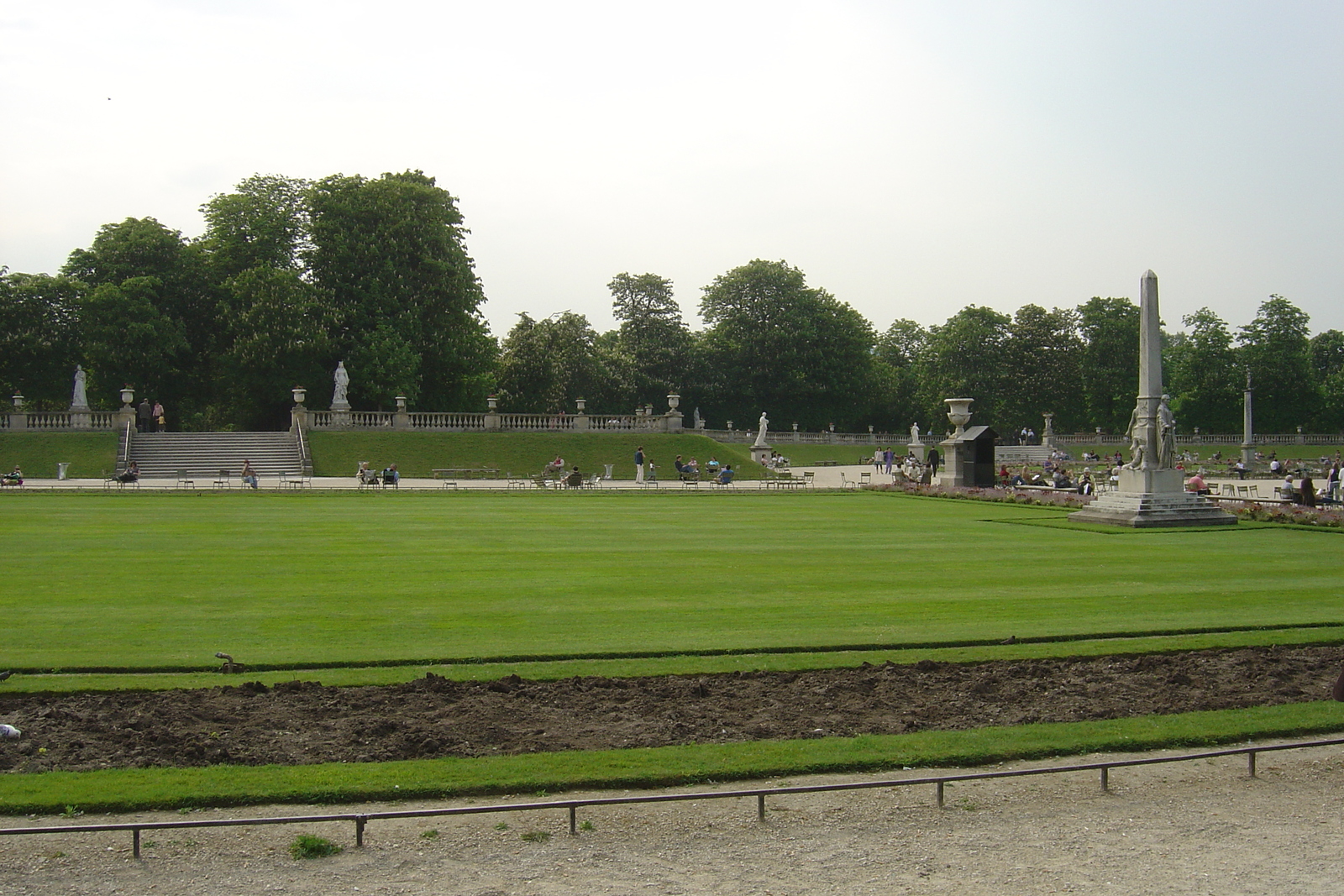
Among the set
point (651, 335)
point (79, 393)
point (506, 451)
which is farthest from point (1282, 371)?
point (79, 393)

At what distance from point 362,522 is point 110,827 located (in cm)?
1882

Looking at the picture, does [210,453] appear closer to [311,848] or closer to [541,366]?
[541,366]

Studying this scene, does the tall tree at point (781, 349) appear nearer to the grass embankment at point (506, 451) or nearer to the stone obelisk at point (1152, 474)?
the grass embankment at point (506, 451)

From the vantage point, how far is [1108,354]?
9406 cm

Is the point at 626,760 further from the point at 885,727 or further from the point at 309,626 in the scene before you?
the point at 309,626

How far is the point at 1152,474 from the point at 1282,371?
263 ft

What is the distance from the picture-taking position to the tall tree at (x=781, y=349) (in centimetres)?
8519

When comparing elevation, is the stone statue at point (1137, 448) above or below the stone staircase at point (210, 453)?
above

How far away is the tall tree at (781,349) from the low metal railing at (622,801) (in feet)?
256

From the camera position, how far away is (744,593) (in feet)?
45.4

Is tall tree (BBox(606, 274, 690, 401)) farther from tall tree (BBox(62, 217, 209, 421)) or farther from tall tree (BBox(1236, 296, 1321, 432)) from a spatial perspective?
tall tree (BBox(1236, 296, 1321, 432))

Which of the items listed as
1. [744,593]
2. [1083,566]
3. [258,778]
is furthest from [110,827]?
[1083,566]

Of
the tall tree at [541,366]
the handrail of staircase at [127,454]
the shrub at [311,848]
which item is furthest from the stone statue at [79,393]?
the shrub at [311,848]

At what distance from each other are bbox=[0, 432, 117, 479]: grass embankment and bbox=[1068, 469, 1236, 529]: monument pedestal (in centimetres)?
3961
